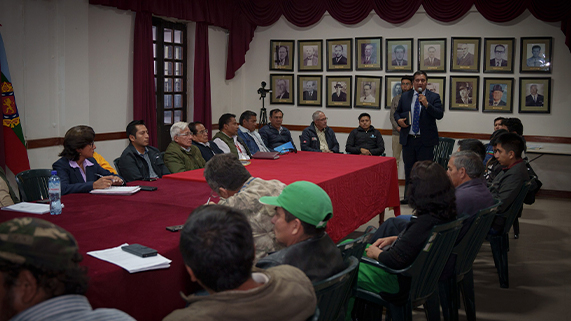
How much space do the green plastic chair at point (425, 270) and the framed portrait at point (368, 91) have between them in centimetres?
603

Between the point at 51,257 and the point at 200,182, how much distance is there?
113 inches

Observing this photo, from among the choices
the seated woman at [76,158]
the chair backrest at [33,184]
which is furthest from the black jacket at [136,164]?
the chair backrest at [33,184]

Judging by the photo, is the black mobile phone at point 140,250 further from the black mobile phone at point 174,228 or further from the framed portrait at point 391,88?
the framed portrait at point 391,88

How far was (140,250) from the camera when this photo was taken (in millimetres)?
2211

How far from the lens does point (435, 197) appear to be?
102 inches

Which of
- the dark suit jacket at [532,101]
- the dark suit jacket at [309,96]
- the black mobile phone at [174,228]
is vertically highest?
the dark suit jacket at [309,96]

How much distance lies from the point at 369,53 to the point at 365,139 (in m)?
1.82

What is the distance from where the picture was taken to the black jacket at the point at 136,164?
14.4ft

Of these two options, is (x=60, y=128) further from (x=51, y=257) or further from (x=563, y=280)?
(x=563, y=280)

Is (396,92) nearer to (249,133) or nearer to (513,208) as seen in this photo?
(249,133)

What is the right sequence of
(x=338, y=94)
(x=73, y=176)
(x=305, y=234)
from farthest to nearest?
(x=338, y=94) → (x=73, y=176) → (x=305, y=234)

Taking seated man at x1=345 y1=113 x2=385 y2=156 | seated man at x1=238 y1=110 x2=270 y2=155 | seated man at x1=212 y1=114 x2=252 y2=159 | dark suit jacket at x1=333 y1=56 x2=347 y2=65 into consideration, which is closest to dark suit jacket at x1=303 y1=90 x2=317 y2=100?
dark suit jacket at x1=333 y1=56 x2=347 y2=65

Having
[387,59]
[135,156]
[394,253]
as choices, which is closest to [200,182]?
[135,156]

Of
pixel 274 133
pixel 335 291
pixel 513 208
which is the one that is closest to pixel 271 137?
pixel 274 133
